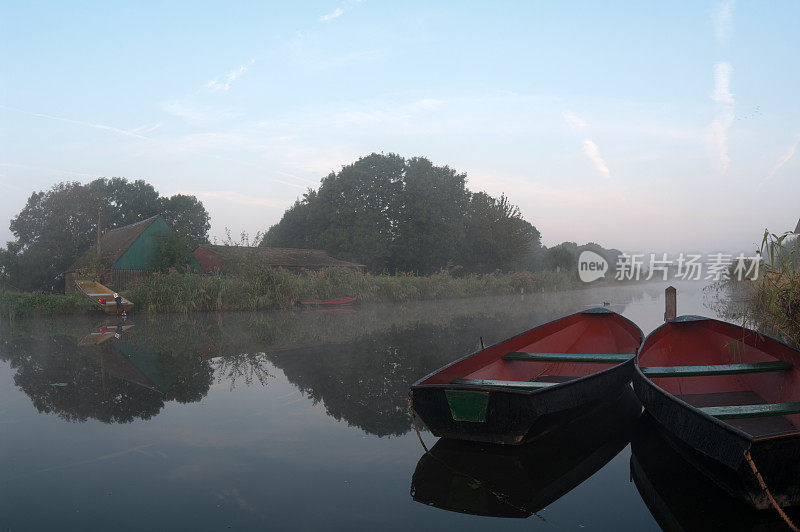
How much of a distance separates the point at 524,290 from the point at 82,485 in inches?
1335

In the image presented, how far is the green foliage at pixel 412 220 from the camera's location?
1636 inches

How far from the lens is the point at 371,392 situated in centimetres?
696

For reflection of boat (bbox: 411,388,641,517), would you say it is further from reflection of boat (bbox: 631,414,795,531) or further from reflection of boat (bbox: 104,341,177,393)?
reflection of boat (bbox: 104,341,177,393)

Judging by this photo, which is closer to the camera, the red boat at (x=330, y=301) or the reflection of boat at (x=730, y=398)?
the reflection of boat at (x=730, y=398)

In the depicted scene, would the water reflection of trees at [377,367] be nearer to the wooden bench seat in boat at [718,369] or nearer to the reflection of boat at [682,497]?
the reflection of boat at [682,497]

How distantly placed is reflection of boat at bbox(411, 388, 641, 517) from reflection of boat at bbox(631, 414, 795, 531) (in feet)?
1.06

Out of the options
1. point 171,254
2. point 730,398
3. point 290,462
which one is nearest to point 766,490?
point 730,398

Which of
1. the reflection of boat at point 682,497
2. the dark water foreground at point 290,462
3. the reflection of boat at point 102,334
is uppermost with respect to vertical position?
the reflection of boat at point 682,497

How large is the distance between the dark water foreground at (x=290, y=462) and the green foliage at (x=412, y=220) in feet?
108

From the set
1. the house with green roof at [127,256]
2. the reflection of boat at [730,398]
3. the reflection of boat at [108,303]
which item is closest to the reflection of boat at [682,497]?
the reflection of boat at [730,398]

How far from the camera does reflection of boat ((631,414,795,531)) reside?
3.50 metres

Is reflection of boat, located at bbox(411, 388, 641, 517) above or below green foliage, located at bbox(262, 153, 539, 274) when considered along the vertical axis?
below

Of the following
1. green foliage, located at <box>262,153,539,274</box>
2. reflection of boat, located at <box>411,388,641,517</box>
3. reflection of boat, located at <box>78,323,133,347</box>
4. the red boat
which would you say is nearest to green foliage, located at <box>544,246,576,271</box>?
green foliage, located at <box>262,153,539,274</box>

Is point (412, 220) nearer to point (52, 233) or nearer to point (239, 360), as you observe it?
point (52, 233)
